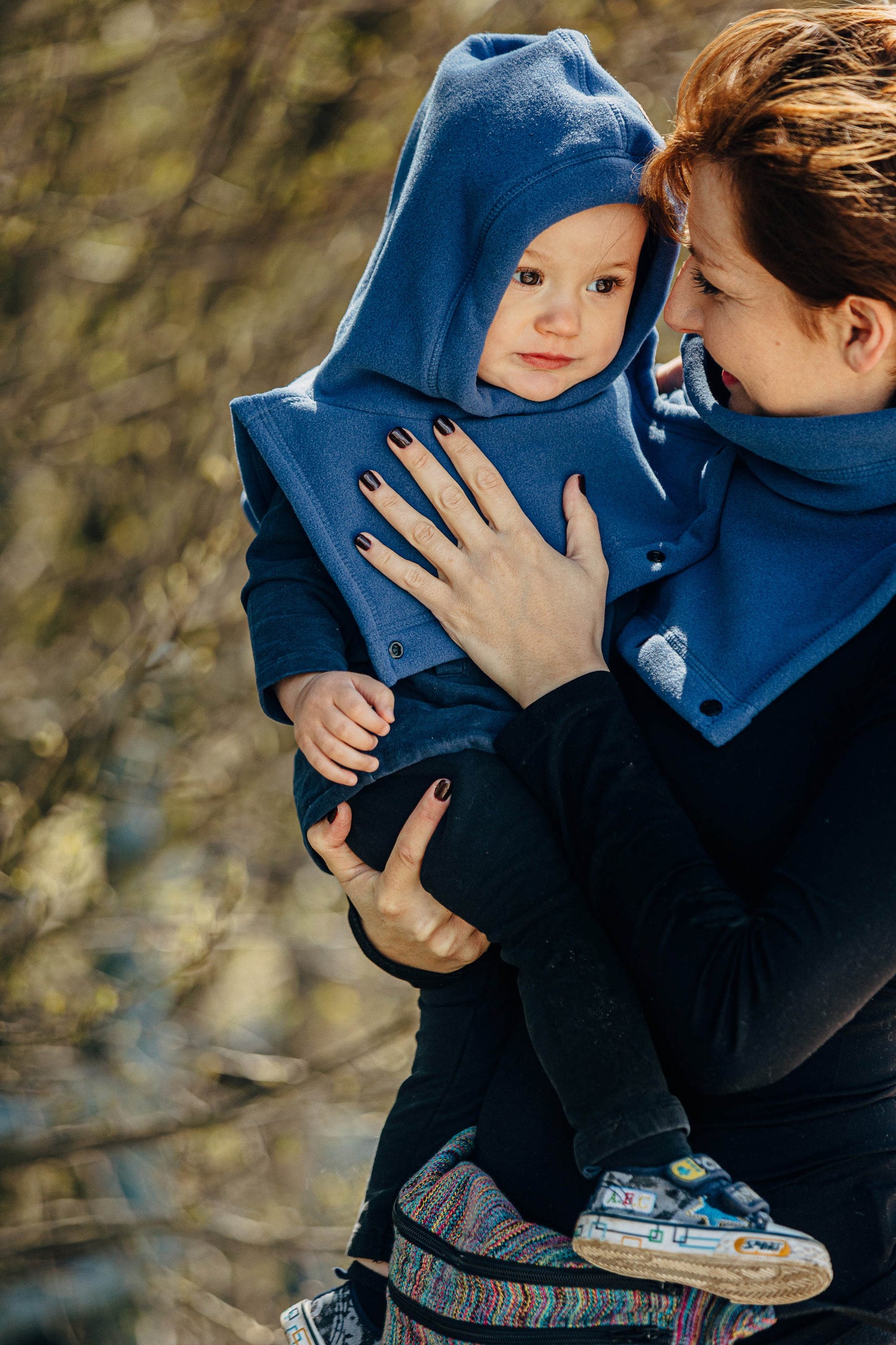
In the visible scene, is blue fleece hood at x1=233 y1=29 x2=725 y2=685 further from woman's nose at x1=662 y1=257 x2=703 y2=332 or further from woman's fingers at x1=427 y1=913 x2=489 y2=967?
woman's fingers at x1=427 y1=913 x2=489 y2=967

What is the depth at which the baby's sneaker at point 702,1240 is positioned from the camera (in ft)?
3.63

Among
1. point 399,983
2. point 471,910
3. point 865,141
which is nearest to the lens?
point 865,141

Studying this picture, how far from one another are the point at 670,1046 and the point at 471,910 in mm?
293

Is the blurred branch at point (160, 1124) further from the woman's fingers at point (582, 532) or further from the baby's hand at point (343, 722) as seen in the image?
the woman's fingers at point (582, 532)

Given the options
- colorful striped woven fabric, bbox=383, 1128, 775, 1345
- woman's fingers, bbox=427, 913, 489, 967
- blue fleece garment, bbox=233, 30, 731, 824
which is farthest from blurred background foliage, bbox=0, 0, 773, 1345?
colorful striped woven fabric, bbox=383, 1128, 775, 1345

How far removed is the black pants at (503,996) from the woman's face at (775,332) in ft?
1.89

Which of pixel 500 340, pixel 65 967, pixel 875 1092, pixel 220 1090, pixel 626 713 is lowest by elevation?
pixel 220 1090

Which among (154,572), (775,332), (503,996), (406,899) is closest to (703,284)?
(775,332)

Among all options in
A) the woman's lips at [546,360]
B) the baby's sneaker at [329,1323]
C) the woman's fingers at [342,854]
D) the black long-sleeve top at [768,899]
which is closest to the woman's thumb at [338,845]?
the woman's fingers at [342,854]

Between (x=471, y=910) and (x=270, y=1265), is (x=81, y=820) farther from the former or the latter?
(x=471, y=910)

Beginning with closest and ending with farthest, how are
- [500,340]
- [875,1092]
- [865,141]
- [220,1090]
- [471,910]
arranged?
[865,141] < [875,1092] < [471,910] < [500,340] < [220,1090]

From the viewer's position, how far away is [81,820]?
356 centimetres

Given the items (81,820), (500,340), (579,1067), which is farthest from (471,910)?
(81,820)

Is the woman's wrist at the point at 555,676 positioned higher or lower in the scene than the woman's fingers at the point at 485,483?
lower
